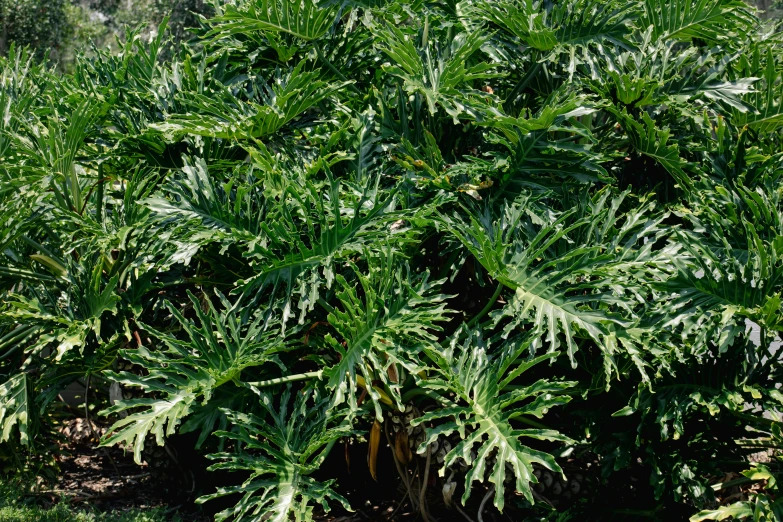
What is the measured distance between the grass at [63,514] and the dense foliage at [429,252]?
364 mm

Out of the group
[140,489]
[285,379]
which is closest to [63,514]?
[140,489]

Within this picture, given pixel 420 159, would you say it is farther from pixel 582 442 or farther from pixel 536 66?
pixel 582 442

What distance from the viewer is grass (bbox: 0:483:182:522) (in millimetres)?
3703

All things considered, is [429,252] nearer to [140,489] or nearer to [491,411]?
[491,411]

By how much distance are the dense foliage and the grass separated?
364 millimetres

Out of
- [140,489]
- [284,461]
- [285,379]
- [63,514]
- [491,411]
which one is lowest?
[140,489]

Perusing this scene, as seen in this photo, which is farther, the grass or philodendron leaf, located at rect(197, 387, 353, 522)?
the grass

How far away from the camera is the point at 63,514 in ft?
12.4

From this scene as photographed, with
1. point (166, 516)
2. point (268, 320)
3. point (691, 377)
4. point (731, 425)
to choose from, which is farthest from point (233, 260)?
point (731, 425)

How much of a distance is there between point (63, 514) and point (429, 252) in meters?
2.16

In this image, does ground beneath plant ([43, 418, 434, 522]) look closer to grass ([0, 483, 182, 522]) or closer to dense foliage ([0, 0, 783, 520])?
grass ([0, 483, 182, 522])

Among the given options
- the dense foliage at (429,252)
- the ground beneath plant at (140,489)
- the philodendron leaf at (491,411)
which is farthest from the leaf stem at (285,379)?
the ground beneath plant at (140,489)

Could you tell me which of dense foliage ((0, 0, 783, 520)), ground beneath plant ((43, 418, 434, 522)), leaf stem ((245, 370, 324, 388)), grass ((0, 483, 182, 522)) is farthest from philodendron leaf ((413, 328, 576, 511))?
grass ((0, 483, 182, 522))

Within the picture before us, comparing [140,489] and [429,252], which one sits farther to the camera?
[140,489]
